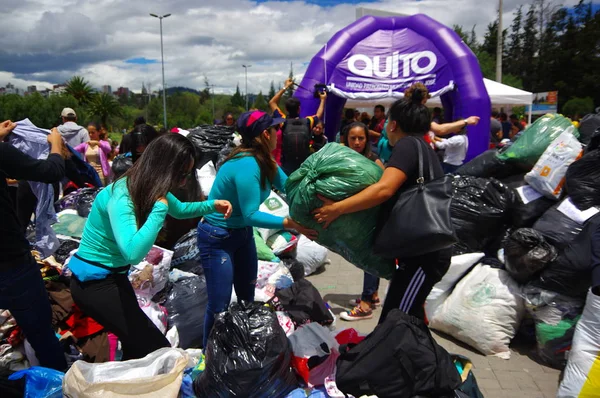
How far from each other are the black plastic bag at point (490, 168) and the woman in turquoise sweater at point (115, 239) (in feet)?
10.0

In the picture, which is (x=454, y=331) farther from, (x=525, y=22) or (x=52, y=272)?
(x=525, y=22)

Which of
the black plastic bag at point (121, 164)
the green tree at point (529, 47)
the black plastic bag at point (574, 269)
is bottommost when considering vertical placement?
the black plastic bag at point (574, 269)

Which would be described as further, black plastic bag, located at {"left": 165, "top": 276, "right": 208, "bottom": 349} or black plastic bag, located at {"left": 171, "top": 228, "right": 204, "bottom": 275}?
black plastic bag, located at {"left": 171, "top": 228, "right": 204, "bottom": 275}

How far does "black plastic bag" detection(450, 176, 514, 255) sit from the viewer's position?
144 inches

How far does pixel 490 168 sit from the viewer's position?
4195mm

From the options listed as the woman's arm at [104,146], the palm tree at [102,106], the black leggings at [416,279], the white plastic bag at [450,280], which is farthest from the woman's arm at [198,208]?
the palm tree at [102,106]

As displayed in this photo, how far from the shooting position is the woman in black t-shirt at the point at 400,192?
2080 mm

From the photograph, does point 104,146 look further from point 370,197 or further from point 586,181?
point 586,181

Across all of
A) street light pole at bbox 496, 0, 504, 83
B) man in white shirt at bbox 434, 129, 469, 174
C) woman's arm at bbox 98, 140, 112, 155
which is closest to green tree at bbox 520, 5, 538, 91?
street light pole at bbox 496, 0, 504, 83

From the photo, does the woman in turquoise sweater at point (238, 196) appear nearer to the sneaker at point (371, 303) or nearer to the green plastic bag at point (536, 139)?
the sneaker at point (371, 303)

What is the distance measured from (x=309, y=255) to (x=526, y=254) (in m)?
2.22

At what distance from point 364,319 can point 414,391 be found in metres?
1.62

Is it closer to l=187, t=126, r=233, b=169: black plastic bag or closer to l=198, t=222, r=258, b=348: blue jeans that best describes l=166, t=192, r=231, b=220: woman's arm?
Result: l=198, t=222, r=258, b=348: blue jeans

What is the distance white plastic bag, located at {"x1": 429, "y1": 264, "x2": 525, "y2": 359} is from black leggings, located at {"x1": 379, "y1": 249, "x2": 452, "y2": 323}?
3.20 ft
